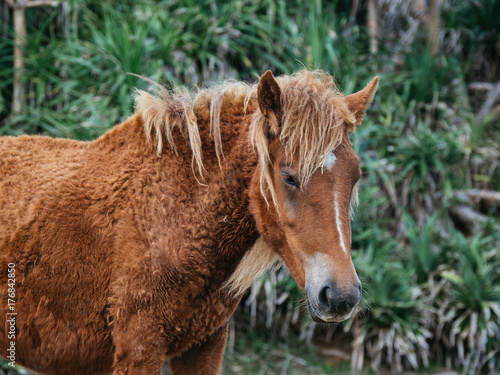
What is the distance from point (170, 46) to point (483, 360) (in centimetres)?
508

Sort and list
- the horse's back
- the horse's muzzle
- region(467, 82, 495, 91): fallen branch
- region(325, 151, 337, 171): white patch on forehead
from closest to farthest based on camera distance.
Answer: the horse's muzzle → region(325, 151, 337, 171): white patch on forehead → the horse's back → region(467, 82, 495, 91): fallen branch

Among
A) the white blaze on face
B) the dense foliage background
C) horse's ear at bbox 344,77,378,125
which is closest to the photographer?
the white blaze on face

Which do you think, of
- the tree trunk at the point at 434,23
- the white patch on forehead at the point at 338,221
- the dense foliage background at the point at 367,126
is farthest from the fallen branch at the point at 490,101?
the white patch on forehead at the point at 338,221

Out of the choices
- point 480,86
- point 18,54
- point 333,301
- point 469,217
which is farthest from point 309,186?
point 480,86

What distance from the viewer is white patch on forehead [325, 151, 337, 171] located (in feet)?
7.73

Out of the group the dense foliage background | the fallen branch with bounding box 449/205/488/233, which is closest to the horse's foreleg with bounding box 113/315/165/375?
the dense foliage background

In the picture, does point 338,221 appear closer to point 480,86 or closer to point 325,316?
point 325,316

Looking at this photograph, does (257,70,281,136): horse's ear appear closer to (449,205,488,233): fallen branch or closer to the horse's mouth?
the horse's mouth

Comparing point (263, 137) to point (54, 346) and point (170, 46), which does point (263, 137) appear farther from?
point (170, 46)

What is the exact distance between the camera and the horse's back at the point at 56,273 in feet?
8.31

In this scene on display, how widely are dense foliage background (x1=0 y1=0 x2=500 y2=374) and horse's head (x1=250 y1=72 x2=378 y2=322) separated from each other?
2784mm

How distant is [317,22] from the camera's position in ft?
22.5

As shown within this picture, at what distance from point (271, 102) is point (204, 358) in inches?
57.1

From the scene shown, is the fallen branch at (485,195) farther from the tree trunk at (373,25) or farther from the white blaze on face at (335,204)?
the white blaze on face at (335,204)
